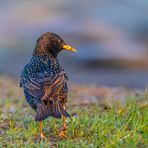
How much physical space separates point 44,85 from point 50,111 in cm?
34

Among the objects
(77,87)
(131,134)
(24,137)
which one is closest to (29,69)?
(24,137)

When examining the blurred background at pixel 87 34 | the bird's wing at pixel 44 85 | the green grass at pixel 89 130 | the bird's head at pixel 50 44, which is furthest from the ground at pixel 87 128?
the blurred background at pixel 87 34

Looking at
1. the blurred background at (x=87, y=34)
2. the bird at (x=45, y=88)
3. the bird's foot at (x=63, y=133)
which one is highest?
the blurred background at (x=87, y=34)

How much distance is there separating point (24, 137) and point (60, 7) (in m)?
14.8

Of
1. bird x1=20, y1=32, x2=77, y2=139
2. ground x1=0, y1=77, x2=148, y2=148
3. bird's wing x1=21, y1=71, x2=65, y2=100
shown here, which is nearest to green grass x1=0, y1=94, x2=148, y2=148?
ground x1=0, y1=77, x2=148, y2=148

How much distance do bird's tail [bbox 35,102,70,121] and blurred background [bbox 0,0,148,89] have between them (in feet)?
28.9

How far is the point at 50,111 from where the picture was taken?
25.6ft

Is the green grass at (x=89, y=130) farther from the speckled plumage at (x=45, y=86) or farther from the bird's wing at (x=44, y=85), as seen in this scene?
the bird's wing at (x=44, y=85)

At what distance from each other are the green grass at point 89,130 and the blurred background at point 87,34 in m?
7.97

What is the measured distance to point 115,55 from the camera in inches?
772

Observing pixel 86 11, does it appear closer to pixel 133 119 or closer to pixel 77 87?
pixel 77 87

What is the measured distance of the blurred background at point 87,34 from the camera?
1864 cm

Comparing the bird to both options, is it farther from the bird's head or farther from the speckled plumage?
the bird's head

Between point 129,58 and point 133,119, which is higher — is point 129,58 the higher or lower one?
the higher one
